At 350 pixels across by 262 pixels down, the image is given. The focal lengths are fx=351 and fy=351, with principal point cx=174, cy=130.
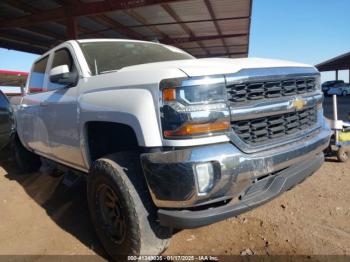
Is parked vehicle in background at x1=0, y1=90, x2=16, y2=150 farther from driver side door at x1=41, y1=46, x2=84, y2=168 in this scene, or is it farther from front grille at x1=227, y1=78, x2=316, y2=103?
front grille at x1=227, y1=78, x2=316, y2=103

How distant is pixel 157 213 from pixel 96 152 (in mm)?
1158

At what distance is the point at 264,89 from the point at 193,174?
34.8 inches

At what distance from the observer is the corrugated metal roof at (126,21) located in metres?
10.7

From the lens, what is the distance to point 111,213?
2.98 meters

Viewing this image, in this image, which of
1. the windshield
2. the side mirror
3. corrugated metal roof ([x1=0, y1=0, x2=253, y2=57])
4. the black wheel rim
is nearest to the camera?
the black wheel rim

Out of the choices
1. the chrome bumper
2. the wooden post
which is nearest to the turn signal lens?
the chrome bumper

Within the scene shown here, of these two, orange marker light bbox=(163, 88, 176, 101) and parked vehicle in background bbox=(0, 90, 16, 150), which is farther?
parked vehicle in background bbox=(0, 90, 16, 150)

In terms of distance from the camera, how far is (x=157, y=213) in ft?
8.21

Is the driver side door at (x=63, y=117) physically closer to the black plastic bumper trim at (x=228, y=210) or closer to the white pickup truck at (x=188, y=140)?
the white pickup truck at (x=188, y=140)

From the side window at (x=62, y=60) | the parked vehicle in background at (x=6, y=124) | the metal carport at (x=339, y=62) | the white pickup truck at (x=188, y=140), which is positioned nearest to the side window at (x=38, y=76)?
the side window at (x=62, y=60)

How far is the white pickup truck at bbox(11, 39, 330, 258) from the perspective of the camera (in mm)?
2344

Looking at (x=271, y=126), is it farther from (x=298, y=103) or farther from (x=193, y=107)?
(x=193, y=107)

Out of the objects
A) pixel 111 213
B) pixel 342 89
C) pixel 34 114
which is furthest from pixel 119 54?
pixel 342 89

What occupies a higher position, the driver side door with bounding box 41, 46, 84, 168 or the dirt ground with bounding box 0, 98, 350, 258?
the driver side door with bounding box 41, 46, 84, 168
